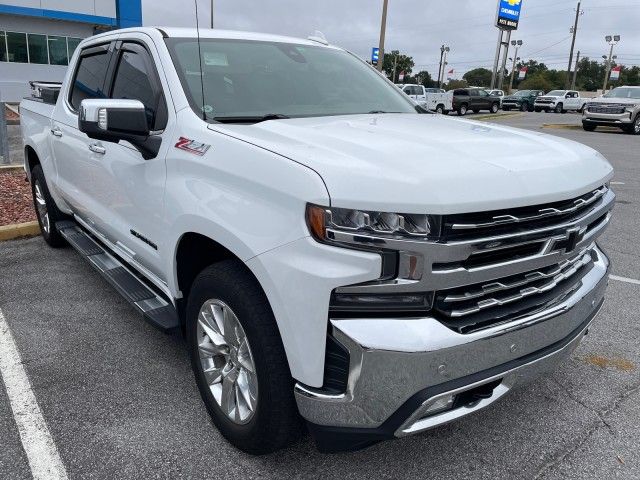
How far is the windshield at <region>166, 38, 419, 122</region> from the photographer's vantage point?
115 inches

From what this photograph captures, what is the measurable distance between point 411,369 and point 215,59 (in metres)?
2.14

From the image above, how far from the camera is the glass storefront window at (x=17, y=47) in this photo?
28281 millimetres

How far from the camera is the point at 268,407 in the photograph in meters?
2.22

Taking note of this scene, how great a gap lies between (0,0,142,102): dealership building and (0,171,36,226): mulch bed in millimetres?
22706

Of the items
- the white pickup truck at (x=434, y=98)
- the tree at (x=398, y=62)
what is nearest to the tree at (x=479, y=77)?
the tree at (x=398, y=62)

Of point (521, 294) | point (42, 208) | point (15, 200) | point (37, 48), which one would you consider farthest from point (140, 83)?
point (37, 48)

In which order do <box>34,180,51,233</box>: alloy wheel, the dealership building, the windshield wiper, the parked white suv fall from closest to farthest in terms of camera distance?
the windshield wiper < <box>34,180,51,233</box>: alloy wheel < the dealership building < the parked white suv

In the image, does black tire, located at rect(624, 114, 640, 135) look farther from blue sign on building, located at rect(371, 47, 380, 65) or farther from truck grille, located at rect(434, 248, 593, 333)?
truck grille, located at rect(434, 248, 593, 333)

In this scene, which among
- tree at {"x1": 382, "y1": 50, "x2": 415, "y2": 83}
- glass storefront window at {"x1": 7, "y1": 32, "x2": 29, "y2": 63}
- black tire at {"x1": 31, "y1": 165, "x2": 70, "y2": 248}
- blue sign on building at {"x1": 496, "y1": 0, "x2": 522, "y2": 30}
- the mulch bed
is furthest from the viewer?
tree at {"x1": 382, "y1": 50, "x2": 415, "y2": 83}

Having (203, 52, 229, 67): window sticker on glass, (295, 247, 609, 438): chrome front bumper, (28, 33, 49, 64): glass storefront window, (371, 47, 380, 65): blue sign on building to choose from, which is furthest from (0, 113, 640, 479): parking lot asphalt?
(371, 47, 380, 65): blue sign on building

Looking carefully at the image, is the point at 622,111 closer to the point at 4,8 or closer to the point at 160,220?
the point at 160,220

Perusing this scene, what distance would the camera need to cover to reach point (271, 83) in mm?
3207

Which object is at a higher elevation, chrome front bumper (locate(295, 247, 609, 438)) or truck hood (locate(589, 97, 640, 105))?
truck hood (locate(589, 97, 640, 105))

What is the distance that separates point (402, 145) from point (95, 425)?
6.57ft
